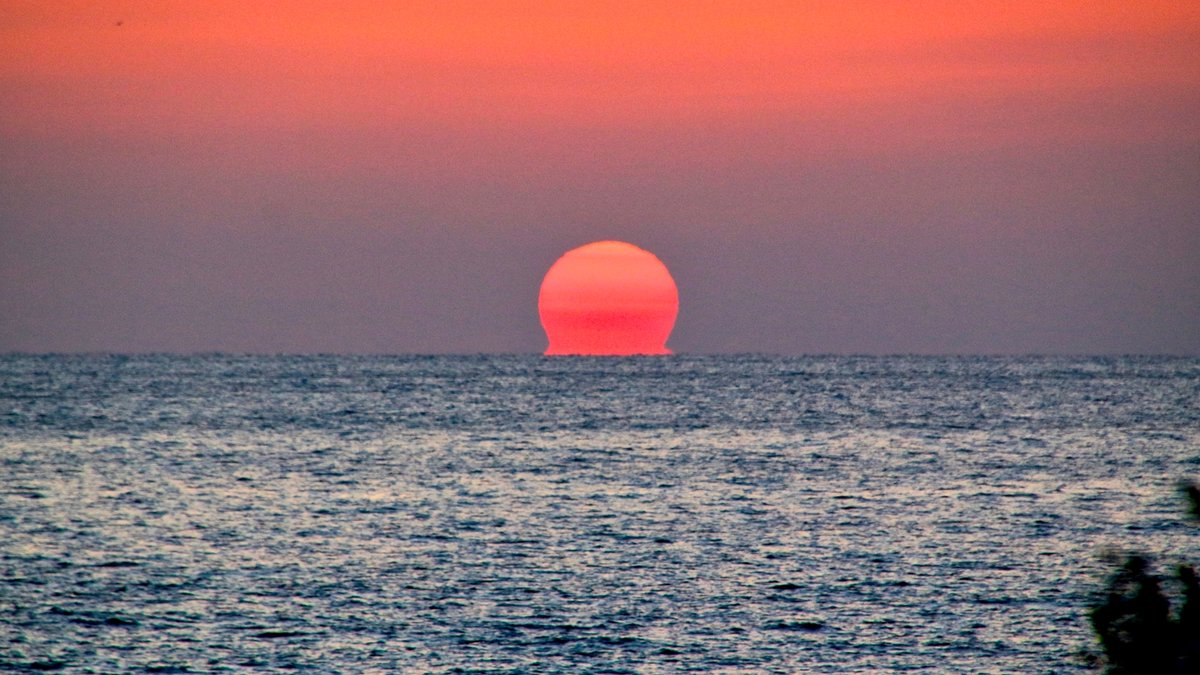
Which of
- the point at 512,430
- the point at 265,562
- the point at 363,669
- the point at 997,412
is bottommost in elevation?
the point at 363,669

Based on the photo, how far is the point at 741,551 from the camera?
37625mm

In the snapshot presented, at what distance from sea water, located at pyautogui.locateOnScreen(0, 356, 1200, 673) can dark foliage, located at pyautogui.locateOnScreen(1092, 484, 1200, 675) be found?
15.7 metres

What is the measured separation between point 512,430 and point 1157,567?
183 feet

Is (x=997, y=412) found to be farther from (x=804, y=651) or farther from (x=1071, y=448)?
(x=804, y=651)

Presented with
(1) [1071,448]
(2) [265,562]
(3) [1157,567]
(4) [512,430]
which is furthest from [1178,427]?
(2) [265,562]

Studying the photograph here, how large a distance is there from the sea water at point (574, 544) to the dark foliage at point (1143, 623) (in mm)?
15716

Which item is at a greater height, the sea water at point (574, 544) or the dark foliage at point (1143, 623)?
the sea water at point (574, 544)

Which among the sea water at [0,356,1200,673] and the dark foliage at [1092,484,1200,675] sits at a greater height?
the sea water at [0,356,1200,673]

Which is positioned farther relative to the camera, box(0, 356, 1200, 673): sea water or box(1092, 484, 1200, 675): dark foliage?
box(0, 356, 1200, 673): sea water

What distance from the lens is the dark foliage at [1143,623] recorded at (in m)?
9.72

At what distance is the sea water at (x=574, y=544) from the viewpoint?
2700cm

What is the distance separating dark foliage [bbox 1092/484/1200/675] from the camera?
31.9 feet

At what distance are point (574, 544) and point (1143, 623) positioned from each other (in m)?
29.2

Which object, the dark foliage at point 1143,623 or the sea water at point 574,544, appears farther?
the sea water at point 574,544
